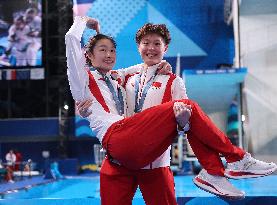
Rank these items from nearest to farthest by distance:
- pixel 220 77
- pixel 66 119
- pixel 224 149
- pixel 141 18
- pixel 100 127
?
pixel 224 149 → pixel 100 127 → pixel 220 77 → pixel 141 18 → pixel 66 119

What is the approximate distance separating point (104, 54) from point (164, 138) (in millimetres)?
798

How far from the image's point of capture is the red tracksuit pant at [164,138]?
2346 millimetres

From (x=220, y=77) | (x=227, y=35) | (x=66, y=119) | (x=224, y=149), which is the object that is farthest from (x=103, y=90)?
(x=66, y=119)

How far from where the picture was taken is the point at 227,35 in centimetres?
1648

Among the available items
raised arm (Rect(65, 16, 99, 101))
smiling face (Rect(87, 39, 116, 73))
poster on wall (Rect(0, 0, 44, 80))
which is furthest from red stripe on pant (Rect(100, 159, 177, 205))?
poster on wall (Rect(0, 0, 44, 80))

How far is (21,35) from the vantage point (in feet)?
54.8

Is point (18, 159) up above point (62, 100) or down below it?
below

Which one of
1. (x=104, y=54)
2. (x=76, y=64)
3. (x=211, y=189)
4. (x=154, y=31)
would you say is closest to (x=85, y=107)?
(x=76, y=64)

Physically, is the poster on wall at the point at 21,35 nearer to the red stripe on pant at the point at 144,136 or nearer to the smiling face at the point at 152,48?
the smiling face at the point at 152,48

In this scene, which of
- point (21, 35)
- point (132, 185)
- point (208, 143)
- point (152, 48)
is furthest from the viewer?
point (21, 35)

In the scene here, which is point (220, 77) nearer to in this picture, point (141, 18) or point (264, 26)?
point (264, 26)

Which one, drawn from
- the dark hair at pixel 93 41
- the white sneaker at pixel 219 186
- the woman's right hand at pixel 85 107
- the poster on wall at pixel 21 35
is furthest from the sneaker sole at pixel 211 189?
the poster on wall at pixel 21 35

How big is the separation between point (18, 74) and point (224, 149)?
16.0 metres

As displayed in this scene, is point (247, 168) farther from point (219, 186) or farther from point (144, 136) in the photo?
point (144, 136)
